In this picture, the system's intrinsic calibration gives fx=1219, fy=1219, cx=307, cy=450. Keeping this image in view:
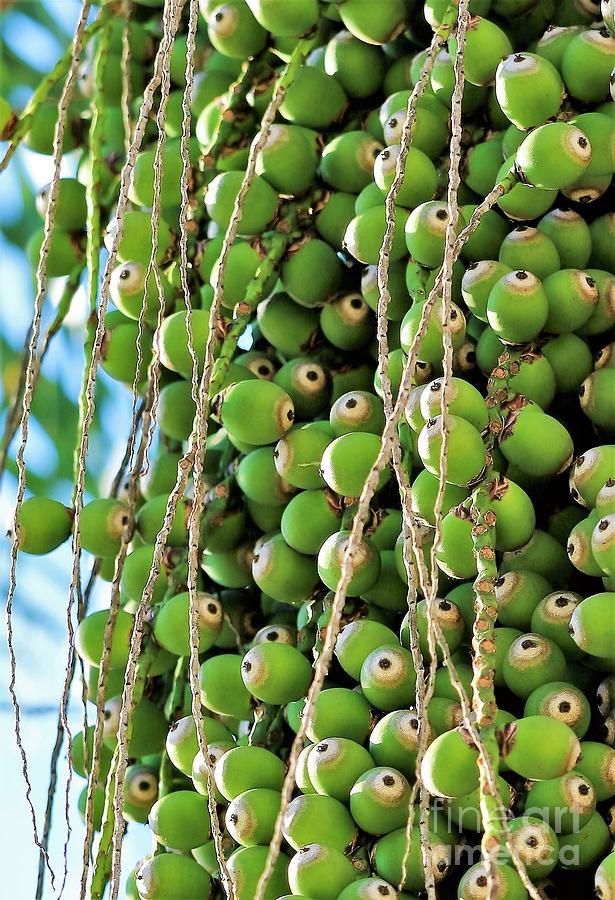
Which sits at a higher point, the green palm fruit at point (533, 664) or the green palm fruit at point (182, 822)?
the green palm fruit at point (533, 664)

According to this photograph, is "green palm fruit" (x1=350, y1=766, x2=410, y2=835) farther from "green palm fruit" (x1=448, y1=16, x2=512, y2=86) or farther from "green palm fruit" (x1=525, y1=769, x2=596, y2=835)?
"green palm fruit" (x1=448, y1=16, x2=512, y2=86)

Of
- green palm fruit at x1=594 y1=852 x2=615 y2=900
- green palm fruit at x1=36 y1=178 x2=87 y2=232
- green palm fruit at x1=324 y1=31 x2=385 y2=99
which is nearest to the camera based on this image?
green palm fruit at x1=594 y1=852 x2=615 y2=900

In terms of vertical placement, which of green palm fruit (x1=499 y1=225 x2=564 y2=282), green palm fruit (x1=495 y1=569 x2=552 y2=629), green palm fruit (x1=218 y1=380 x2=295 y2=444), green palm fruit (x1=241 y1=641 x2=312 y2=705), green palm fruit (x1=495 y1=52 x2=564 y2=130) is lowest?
green palm fruit (x1=241 y1=641 x2=312 y2=705)

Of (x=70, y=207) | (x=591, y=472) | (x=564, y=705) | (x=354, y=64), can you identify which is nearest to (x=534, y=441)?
(x=591, y=472)

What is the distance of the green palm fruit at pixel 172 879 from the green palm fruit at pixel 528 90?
0.50 m

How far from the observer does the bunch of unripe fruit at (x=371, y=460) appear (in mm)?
654

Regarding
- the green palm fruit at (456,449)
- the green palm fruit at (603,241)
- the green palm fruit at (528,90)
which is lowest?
the green palm fruit at (456,449)

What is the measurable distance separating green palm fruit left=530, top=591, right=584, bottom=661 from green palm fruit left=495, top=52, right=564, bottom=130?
0.30m

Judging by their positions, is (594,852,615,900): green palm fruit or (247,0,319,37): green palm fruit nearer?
(594,852,615,900): green palm fruit

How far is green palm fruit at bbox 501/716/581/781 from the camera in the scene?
60 cm

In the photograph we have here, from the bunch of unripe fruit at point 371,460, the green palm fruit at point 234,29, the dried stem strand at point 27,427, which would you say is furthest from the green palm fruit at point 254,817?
the green palm fruit at point 234,29

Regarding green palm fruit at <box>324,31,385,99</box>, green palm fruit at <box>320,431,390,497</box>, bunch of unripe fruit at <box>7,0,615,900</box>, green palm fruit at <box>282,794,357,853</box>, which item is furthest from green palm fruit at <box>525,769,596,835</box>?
green palm fruit at <box>324,31,385,99</box>

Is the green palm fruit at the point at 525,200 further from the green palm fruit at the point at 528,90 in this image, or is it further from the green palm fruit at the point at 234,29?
the green palm fruit at the point at 234,29

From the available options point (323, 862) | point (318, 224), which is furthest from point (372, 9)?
point (323, 862)
